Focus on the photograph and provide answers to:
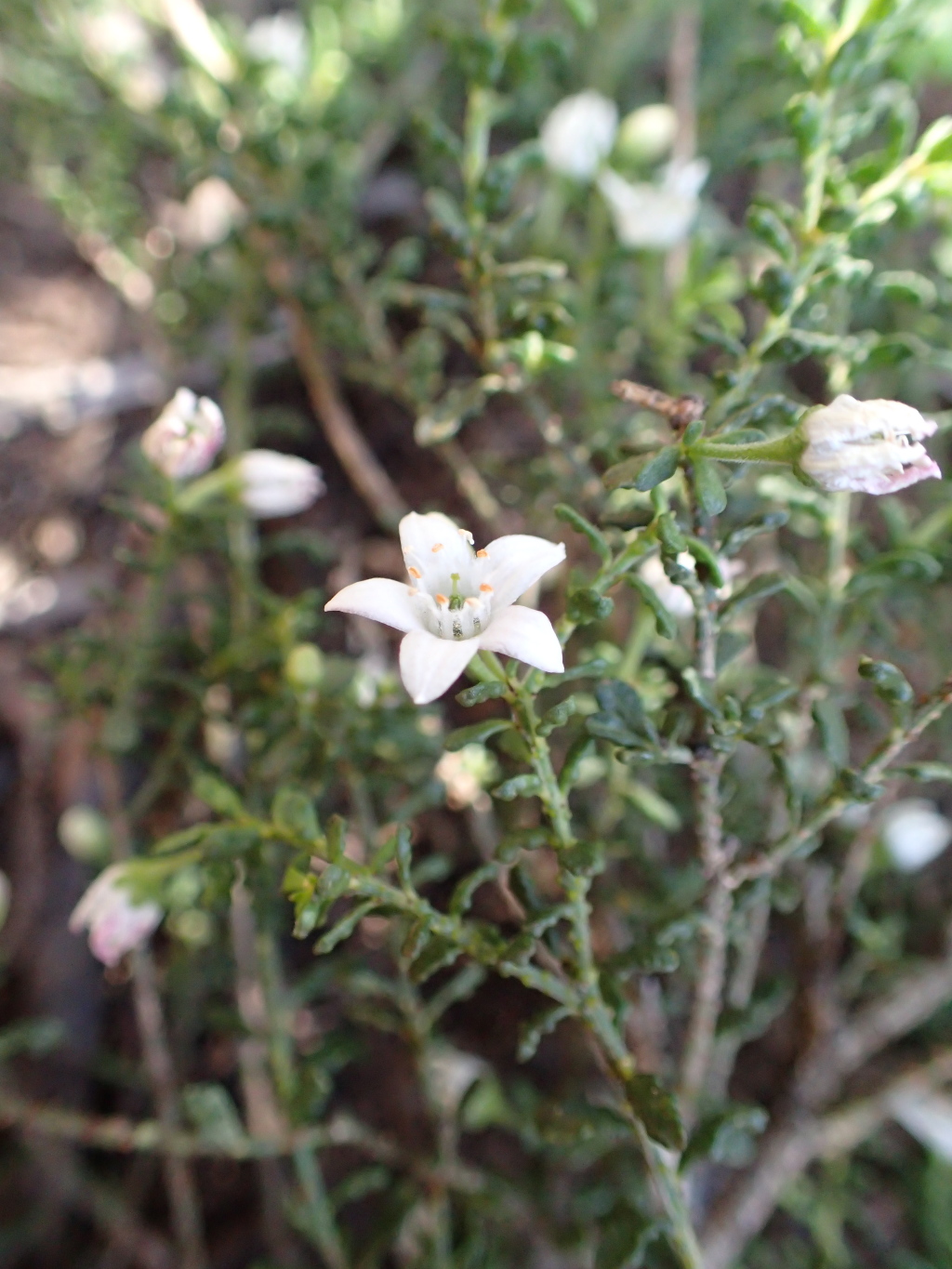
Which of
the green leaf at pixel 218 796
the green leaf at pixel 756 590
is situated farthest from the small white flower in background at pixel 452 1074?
the green leaf at pixel 756 590

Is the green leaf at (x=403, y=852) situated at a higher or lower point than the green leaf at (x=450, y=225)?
lower

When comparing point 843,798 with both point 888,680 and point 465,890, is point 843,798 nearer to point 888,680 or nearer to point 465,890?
point 888,680

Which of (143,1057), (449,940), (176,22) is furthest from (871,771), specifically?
(176,22)

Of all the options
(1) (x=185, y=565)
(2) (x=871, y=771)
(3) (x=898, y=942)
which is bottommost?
(3) (x=898, y=942)

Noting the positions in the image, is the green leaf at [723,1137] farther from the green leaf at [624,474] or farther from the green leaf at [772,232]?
the green leaf at [772,232]

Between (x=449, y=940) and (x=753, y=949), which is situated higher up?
(x=449, y=940)

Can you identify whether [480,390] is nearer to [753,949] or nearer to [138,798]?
[138,798]

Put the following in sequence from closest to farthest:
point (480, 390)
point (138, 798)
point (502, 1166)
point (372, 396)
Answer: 1. point (480, 390)
2. point (138, 798)
3. point (502, 1166)
4. point (372, 396)
